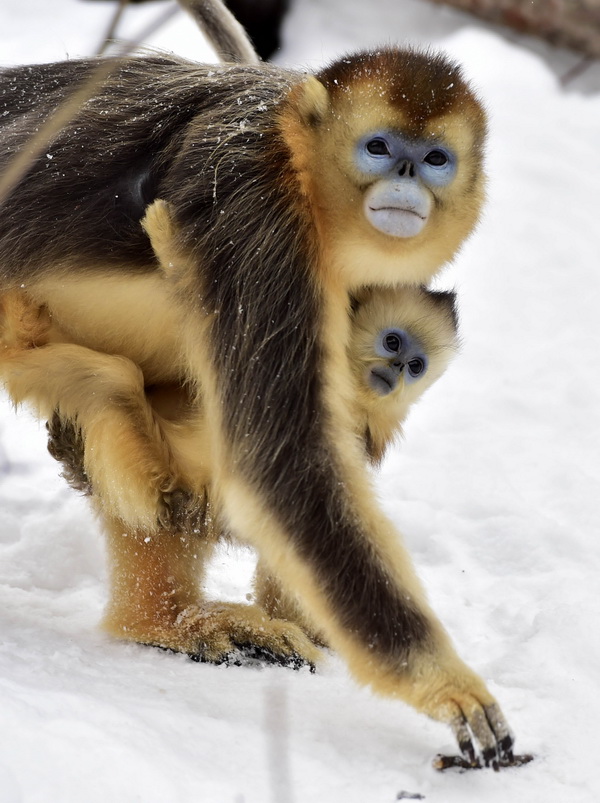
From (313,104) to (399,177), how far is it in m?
0.38

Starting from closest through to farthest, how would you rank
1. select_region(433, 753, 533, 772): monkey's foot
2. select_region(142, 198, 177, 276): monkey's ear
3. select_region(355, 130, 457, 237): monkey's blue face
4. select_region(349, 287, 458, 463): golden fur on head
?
select_region(433, 753, 533, 772): monkey's foot < select_region(355, 130, 457, 237): monkey's blue face < select_region(142, 198, 177, 276): monkey's ear < select_region(349, 287, 458, 463): golden fur on head

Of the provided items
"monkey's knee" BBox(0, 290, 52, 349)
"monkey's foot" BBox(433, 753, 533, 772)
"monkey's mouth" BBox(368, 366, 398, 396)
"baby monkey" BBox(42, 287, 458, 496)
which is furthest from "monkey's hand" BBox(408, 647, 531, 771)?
"monkey's knee" BBox(0, 290, 52, 349)

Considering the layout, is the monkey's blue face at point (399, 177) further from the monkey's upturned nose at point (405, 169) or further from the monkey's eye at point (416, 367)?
the monkey's eye at point (416, 367)

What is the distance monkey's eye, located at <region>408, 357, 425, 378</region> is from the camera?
3.86 m

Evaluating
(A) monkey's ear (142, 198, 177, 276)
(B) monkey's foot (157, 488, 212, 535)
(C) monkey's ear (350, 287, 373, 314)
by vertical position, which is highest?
(A) monkey's ear (142, 198, 177, 276)

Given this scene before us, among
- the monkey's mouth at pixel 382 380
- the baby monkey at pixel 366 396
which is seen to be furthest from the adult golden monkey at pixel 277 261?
the monkey's mouth at pixel 382 380

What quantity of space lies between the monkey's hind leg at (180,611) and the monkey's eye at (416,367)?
92 cm

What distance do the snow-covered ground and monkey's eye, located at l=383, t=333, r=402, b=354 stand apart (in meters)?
1.00


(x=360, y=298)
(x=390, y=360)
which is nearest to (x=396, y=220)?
(x=360, y=298)

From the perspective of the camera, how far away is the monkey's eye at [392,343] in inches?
148

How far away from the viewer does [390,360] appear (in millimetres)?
3760

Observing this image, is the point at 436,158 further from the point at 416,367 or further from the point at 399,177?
the point at 416,367

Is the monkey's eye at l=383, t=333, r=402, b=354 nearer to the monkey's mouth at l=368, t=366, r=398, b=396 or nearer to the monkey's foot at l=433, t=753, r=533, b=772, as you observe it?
the monkey's mouth at l=368, t=366, r=398, b=396

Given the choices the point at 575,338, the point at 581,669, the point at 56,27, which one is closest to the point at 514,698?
the point at 581,669
